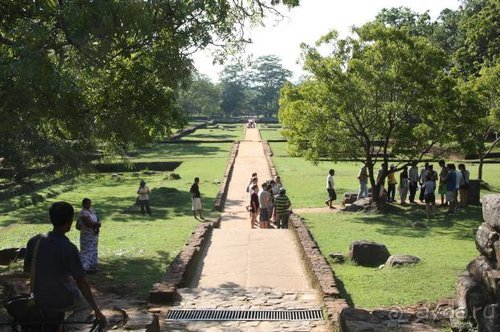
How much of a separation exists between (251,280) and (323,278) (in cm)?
134

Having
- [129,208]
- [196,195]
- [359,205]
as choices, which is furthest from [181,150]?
[196,195]

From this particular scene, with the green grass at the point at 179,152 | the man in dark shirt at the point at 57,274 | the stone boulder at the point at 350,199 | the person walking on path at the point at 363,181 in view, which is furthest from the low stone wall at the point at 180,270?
the green grass at the point at 179,152

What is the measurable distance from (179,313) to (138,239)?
616 cm

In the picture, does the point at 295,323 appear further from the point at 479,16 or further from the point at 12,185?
the point at 479,16

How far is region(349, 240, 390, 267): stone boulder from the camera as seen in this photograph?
10.0 meters

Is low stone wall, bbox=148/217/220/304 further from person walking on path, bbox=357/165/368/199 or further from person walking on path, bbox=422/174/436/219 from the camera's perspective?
person walking on path, bbox=357/165/368/199

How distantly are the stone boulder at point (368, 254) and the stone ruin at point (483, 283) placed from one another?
4.00 m

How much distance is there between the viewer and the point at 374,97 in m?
16.5

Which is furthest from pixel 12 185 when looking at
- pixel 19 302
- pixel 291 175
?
pixel 19 302

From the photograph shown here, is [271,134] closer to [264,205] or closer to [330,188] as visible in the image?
[330,188]

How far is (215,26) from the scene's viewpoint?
36.1ft

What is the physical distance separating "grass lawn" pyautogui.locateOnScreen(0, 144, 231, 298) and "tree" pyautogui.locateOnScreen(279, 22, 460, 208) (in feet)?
15.5

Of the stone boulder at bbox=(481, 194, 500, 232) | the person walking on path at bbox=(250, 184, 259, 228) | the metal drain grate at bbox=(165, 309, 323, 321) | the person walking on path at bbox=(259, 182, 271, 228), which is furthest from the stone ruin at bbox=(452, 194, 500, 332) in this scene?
the person walking on path at bbox=(250, 184, 259, 228)

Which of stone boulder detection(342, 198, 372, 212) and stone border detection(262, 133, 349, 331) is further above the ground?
stone border detection(262, 133, 349, 331)
